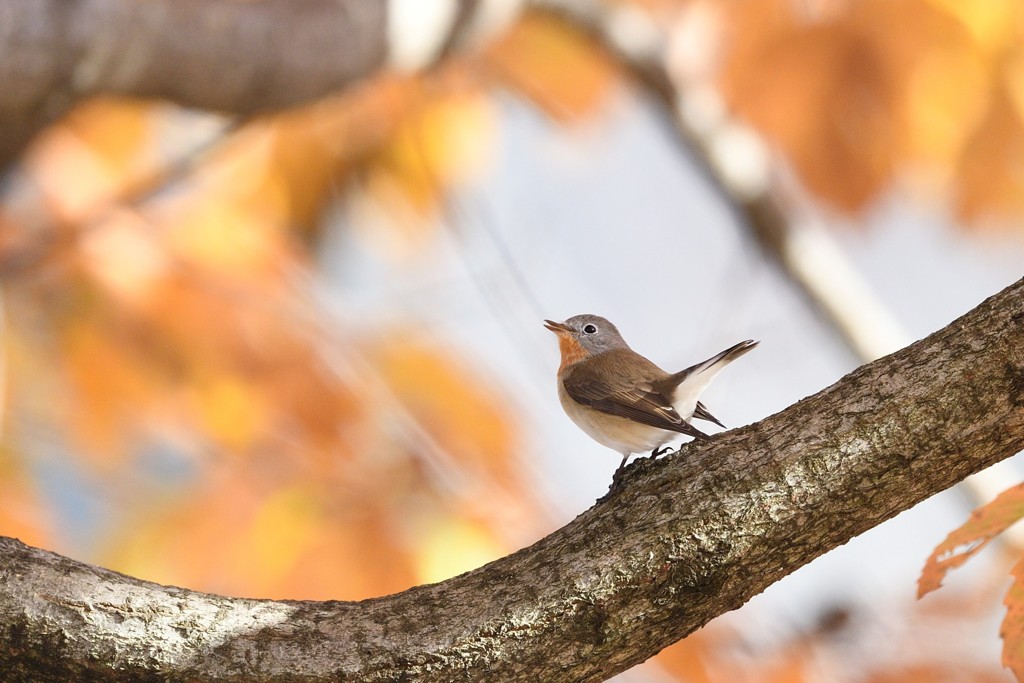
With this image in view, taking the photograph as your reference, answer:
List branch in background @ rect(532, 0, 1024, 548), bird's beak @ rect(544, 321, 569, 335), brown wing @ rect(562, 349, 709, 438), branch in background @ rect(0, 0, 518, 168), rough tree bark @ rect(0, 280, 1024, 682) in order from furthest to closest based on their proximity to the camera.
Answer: branch in background @ rect(532, 0, 1024, 548) < bird's beak @ rect(544, 321, 569, 335) < branch in background @ rect(0, 0, 518, 168) < brown wing @ rect(562, 349, 709, 438) < rough tree bark @ rect(0, 280, 1024, 682)

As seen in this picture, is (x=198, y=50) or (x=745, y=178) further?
(x=745, y=178)

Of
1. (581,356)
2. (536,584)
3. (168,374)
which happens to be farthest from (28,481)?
(536,584)

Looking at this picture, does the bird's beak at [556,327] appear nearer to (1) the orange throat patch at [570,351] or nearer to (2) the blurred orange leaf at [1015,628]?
(1) the orange throat patch at [570,351]

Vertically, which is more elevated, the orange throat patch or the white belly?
the orange throat patch

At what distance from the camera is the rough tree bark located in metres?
1.37

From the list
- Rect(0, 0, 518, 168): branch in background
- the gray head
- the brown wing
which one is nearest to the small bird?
the brown wing

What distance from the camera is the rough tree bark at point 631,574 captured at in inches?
53.8

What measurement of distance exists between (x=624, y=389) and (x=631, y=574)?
84 centimetres

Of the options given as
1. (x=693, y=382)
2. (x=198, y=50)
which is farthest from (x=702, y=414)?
(x=198, y=50)

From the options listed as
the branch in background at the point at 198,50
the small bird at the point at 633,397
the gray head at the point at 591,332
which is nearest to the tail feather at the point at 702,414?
the small bird at the point at 633,397

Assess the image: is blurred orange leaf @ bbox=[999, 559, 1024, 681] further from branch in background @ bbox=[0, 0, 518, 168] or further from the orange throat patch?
branch in background @ bbox=[0, 0, 518, 168]

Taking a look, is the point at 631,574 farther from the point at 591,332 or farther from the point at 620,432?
A: the point at 591,332

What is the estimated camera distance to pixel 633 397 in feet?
7.01

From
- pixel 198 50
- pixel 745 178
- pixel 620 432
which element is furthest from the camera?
pixel 745 178
